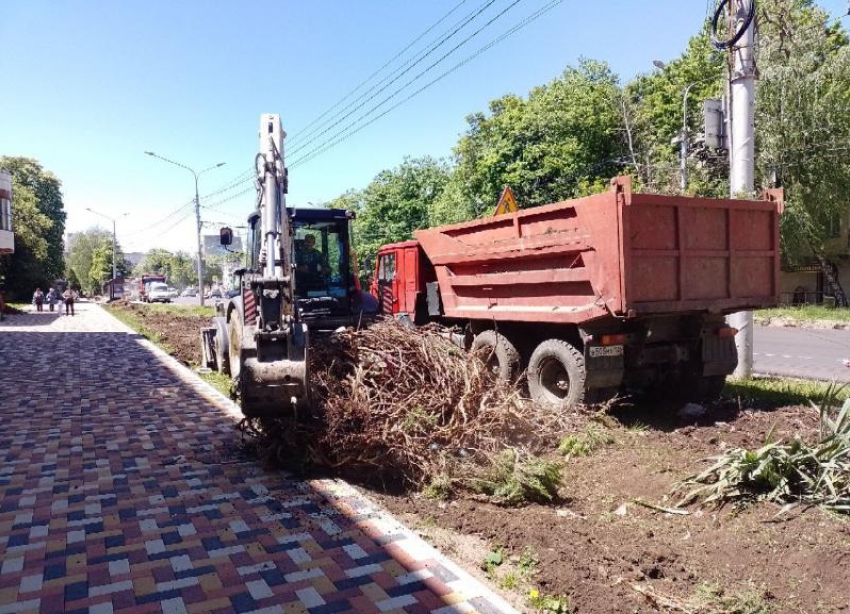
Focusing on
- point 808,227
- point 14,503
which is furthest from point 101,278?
point 14,503

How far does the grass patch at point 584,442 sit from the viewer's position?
5.62m

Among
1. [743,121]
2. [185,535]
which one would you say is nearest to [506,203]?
[743,121]

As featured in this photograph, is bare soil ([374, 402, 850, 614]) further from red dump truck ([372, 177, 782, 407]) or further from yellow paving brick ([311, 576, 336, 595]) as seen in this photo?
red dump truck ([372, 177, 782, 407])

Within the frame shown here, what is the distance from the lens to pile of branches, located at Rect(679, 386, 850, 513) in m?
3.84

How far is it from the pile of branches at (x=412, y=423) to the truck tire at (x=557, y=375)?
626 mm

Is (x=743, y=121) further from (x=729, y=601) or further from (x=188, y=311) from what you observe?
(x=188, y=311)

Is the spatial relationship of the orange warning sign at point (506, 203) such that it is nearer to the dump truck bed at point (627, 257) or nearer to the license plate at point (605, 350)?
the dump truck bed at point (627, 257)

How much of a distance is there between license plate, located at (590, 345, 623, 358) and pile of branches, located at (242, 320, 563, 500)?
0.84 m

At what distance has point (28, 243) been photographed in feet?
133

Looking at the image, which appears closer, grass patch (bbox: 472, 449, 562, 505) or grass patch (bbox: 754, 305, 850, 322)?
grass patch (bbox: 472, 449, 562, 505)

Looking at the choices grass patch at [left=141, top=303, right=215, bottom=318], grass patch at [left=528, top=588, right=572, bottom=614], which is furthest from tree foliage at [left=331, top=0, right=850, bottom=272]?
grass patch at [left=528, top=588, right=572, bottom=614]

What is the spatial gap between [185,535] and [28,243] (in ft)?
145

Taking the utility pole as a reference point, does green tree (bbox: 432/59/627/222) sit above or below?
above

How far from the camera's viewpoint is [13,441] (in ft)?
20.3
